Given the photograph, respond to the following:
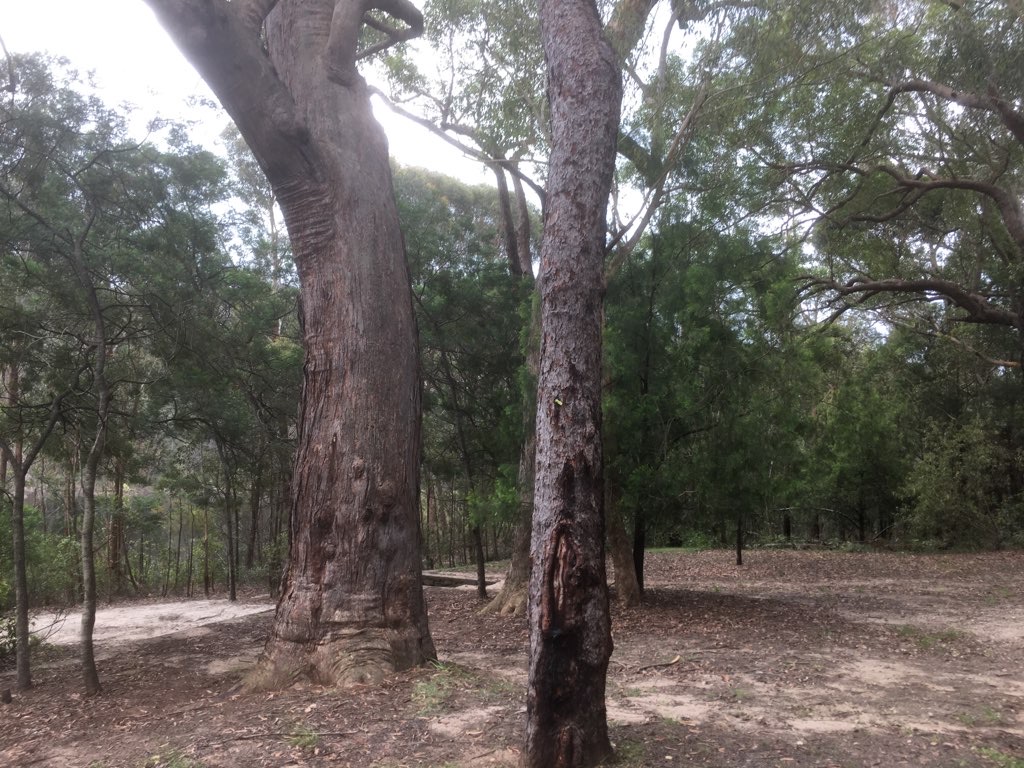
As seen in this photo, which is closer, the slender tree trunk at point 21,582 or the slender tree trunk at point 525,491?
the slender tree trunk at point 21,582

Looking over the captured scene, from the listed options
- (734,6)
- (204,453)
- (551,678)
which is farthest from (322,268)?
(204,453)

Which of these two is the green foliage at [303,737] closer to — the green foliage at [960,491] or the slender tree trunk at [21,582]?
the slender tree trunk at [21,582]

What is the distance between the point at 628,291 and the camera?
10.2 metres

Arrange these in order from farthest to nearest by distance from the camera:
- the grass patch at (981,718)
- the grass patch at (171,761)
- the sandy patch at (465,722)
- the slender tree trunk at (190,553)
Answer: the slender tree trunk at (190,553)
the grass patch at (981,718)
the sandy patch at (465,722)
the grass patch at (171,761)

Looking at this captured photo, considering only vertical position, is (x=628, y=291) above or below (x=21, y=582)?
above

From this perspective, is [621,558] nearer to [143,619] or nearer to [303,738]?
[303,738]

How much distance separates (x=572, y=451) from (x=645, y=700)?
2.52 meters

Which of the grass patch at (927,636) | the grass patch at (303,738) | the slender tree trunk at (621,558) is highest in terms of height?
the slender tree trunk at (621,558)

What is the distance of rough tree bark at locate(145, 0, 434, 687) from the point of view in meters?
6.13

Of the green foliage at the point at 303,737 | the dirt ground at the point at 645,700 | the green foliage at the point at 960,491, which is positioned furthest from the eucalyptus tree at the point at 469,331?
the green foliage at the point at 960,491

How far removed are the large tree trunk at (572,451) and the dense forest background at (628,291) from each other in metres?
4.42

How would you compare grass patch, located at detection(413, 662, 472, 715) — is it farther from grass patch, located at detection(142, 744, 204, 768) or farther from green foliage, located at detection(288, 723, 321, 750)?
grass patch, located at detection(142, 744, 204, 768)

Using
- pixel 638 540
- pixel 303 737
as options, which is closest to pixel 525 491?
pixel 638 540

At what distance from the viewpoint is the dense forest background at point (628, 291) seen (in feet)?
28.0
